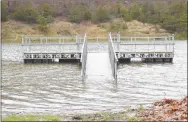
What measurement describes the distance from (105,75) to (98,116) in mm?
15952

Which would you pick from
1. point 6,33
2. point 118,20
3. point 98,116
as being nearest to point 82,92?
point 98,116

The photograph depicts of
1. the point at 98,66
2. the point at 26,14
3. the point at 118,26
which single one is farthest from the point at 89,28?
the point at 98,66

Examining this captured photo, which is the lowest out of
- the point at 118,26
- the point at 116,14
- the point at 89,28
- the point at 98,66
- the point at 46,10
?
the point at 98,66

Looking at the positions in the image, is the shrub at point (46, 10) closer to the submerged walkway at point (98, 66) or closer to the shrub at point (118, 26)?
the shrub at point (118, 26)

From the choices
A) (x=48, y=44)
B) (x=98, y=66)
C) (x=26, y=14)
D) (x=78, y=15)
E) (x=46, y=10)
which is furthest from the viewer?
(x=46, y=10)

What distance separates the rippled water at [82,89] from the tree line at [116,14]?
82386 millimetres

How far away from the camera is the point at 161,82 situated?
2959 centimetres

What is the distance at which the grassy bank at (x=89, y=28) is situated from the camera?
383 feet

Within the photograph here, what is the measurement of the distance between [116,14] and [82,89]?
115 meters

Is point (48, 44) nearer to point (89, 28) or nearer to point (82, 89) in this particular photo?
point (82, 89)

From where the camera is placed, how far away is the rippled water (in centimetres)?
2052

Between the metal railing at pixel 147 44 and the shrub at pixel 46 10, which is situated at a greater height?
the shrub at pixel 46 10

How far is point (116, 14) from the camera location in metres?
140

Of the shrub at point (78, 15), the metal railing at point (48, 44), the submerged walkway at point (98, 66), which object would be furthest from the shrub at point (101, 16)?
the submerged walkway at point (98, 66)
